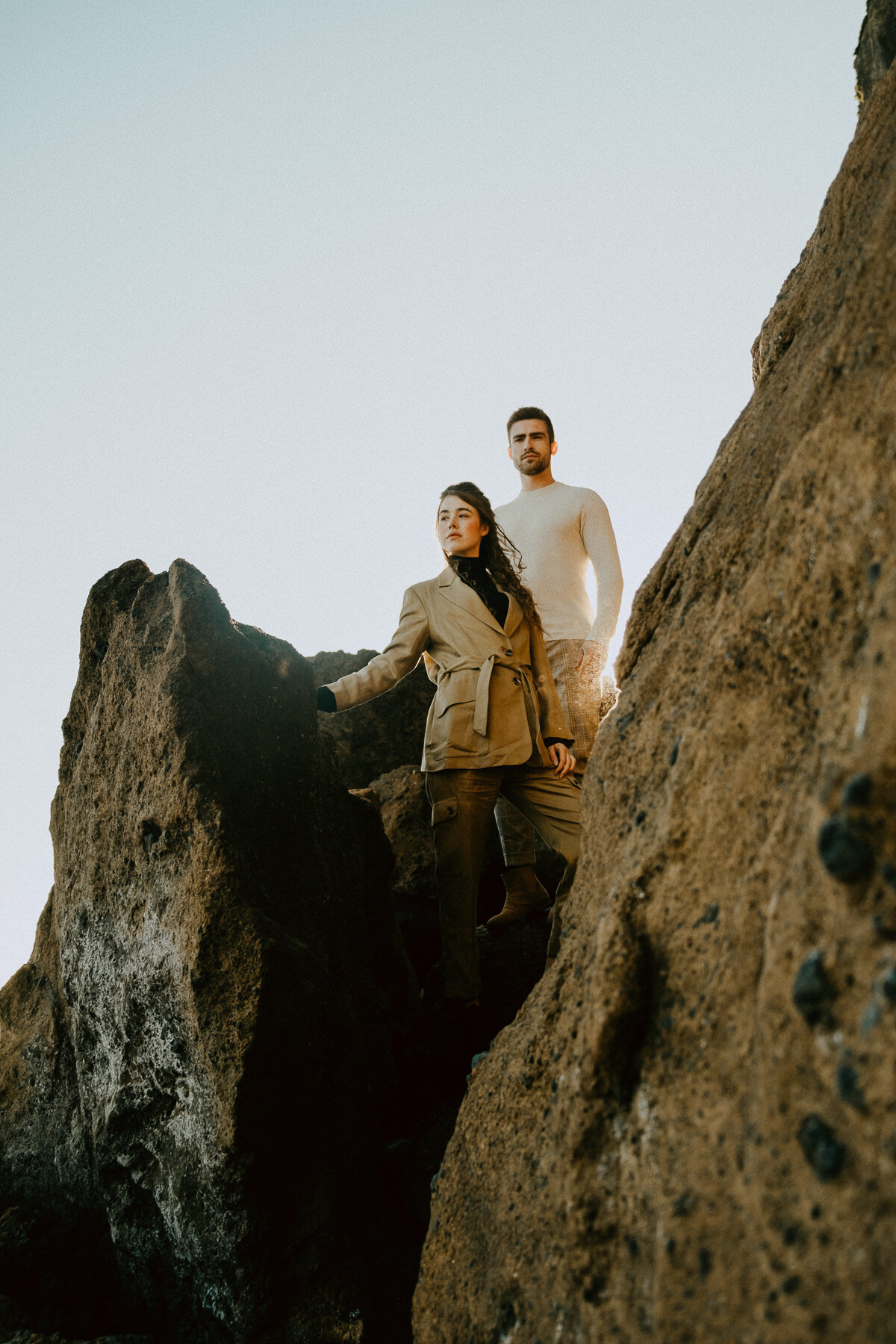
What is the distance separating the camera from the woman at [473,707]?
449 cm

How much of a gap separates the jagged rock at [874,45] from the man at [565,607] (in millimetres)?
2872

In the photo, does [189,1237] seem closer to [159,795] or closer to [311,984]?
[311,984]

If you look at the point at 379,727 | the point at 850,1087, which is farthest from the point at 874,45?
the point at 850,1087

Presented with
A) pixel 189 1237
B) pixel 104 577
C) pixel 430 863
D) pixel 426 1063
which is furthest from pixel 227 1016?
pixel 430 863

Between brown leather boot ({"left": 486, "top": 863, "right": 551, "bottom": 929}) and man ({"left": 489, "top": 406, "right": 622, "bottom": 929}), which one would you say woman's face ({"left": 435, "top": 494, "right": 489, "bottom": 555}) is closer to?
man ({"left": 489, "top": 406, "right": 622, "bottom": 929})

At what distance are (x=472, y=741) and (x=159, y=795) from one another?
1.69 m

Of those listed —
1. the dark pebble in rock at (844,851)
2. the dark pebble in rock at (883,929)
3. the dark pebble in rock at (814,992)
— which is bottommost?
the dark pebble in rock at (814,992)

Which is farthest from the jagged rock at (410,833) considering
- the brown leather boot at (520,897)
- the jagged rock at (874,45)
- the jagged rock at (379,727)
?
the jagged rock at (874,45)

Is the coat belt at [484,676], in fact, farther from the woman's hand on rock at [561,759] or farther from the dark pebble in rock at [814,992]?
the dark pebble in rock at [814,992]

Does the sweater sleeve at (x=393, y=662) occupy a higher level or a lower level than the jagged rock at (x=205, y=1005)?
higher

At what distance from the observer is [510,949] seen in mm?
5082

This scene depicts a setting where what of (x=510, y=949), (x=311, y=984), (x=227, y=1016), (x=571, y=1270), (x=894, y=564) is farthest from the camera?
(x=510, y=949)

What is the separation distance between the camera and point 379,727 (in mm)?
7719

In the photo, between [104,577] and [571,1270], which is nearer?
[571,1270]
